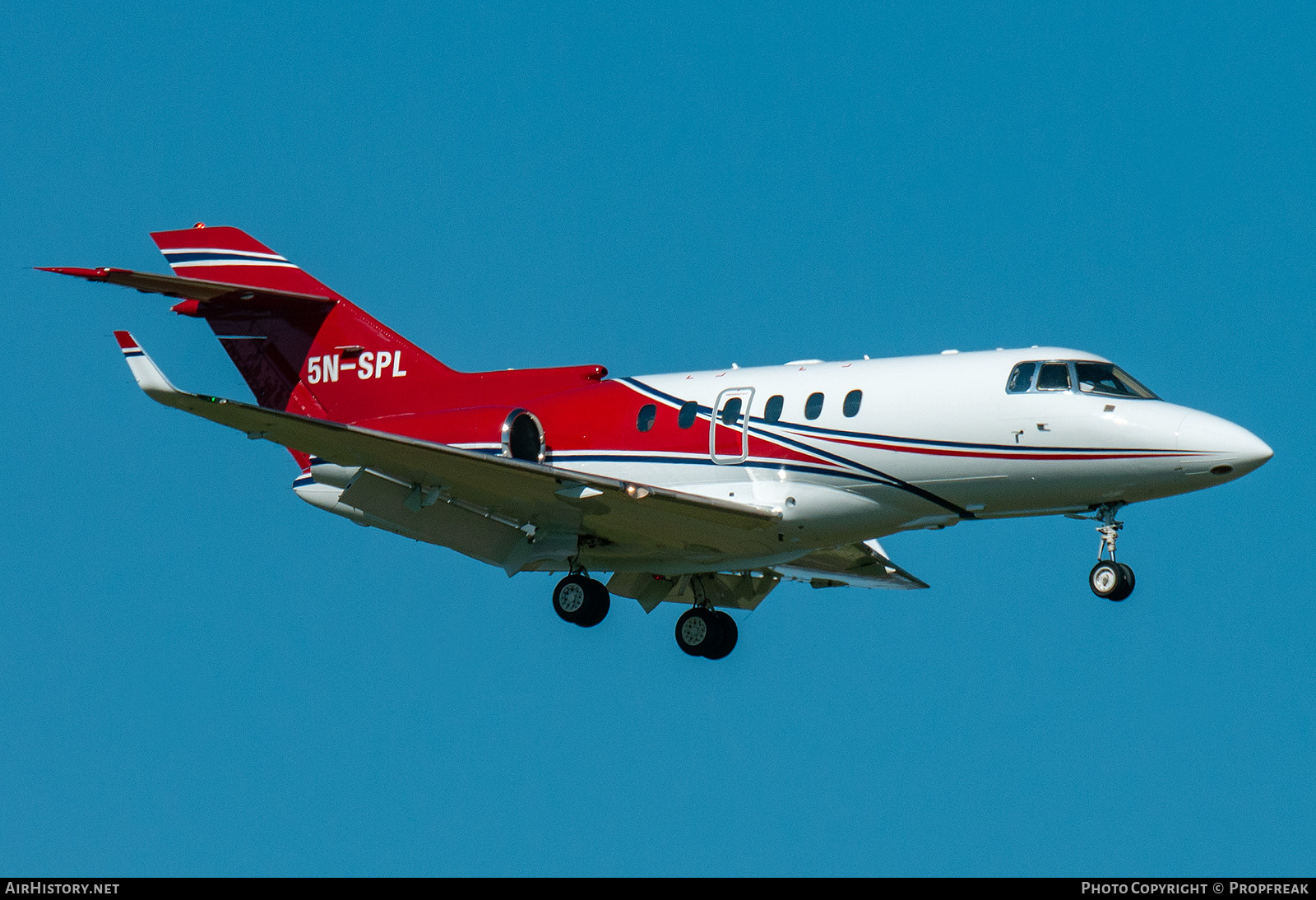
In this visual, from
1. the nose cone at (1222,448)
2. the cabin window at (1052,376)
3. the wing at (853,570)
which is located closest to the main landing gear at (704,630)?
the wing at (853,570)

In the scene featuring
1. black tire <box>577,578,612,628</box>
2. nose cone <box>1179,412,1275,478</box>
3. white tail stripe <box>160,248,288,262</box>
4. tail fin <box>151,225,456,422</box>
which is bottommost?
black tire <box>577,578,612,628</box>

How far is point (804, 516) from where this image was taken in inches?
840

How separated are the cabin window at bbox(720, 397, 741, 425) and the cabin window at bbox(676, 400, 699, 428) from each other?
0.39 m

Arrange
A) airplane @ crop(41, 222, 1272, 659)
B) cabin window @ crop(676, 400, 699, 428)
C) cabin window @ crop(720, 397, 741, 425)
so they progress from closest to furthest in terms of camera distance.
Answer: airplane @ crop(41, 222, 1272, 659) < cabin window @ crop(720, 397, 741, 425) < cabin window @ crop(676, 400, 699, 428)

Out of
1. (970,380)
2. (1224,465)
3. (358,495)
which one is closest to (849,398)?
(970,380)

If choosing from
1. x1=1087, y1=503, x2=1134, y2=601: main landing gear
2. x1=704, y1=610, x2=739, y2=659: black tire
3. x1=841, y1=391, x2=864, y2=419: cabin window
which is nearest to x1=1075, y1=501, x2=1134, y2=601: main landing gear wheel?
x1=1087, y1=503, x2=1134, y2=601: main landing gear

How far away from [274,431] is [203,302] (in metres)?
6.43

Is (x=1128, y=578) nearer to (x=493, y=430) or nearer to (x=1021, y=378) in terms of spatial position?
(x=1021, y=378)

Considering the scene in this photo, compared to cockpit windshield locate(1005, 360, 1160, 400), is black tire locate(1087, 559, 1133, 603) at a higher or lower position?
lower

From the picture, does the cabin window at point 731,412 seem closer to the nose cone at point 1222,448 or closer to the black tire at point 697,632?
the black tire at point 697,632

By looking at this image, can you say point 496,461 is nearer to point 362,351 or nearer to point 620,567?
point 620,567

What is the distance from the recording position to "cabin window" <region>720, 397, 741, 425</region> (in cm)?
2192

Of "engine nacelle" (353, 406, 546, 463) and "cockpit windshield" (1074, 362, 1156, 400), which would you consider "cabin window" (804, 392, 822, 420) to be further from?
"engine nacelle" (353, 406, 546, 463)

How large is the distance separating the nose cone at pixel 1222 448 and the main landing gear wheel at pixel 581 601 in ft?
24.8
